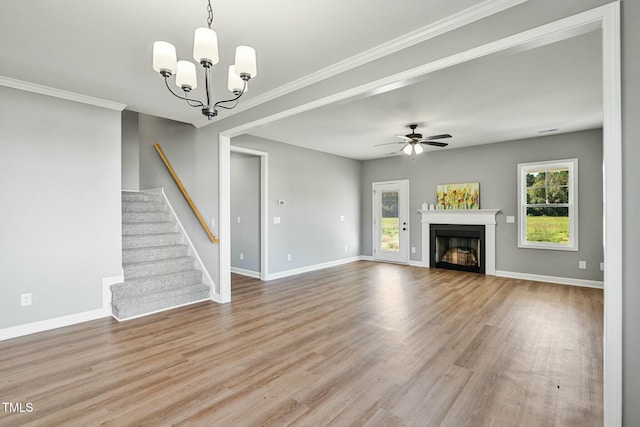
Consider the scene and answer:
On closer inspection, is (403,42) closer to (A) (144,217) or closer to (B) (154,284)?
(B) (154,284)

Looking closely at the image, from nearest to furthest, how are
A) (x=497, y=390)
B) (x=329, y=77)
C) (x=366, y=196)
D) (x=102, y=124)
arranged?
1. (x=497, y=390)
2. (x=329, y=77)
3. (x=102, y=124)
4. (x=366, y=196)

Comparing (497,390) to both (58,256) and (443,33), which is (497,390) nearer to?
(443,33)

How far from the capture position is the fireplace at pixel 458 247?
640 cm

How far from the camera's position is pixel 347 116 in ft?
14.7

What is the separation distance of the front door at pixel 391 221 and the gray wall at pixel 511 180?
0.59 ft

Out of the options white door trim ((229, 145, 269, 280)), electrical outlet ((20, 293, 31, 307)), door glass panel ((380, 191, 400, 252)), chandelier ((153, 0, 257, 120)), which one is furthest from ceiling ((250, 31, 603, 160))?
electrical outlet ((20, 293, 31, 307))

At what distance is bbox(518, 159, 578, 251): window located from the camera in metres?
5.41

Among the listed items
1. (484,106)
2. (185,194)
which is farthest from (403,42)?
(185,194)

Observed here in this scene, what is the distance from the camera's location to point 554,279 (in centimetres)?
555

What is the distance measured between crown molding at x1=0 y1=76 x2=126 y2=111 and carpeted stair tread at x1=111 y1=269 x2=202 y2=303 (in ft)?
7.62

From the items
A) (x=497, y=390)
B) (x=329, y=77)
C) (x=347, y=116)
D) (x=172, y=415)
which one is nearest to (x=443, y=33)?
(x=329, y=77)

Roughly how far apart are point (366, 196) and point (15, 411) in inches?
285

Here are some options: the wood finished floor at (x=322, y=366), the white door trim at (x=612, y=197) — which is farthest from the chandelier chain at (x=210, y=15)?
the wood finished floor at (x=322, y=366)

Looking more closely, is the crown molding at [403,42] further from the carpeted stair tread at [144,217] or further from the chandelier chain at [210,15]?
the carpeted stair tread at [144,217]
